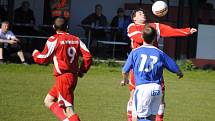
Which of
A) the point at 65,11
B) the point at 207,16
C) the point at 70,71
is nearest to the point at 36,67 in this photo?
the point at 65,11

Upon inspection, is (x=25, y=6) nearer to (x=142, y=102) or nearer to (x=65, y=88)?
(x=65, y=88)

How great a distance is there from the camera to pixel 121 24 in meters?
23.1

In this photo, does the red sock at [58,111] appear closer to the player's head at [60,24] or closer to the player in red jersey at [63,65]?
the player in red jersey at [63,65]

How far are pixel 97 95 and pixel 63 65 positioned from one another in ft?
17.5

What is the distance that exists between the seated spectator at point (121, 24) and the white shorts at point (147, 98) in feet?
44.7

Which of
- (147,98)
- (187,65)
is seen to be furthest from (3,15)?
(147,98)

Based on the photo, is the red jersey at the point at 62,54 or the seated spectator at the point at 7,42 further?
the seated spectator at the point at 7,42

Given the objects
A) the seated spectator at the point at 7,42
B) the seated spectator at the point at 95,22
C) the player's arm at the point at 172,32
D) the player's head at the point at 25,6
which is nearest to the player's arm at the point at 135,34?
the player's arm at the point at 172,32

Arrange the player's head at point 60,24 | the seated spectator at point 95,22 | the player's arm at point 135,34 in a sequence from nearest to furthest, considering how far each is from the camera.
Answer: the player's head at point 60,24, the player's arm at point 135,34, the seated spectator at point 95,22

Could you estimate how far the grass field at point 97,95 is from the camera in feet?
40.3

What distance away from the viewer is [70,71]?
9.84m

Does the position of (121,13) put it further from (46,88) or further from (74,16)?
(46,88)

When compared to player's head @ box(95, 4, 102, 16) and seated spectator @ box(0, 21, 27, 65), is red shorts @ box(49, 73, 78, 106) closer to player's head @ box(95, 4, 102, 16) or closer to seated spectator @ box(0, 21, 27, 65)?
seated spectator @ box(0, 21, 27, 65)

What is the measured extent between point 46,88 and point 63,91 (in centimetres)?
613
